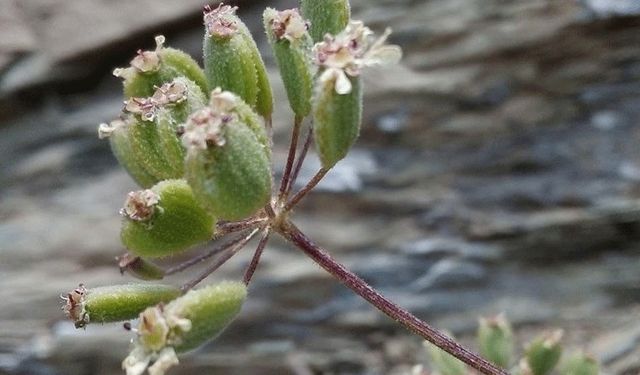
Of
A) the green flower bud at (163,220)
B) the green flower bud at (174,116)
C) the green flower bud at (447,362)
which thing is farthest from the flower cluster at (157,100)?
the green flower bud at (447,362)

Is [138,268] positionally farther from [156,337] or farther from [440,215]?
[440,215]

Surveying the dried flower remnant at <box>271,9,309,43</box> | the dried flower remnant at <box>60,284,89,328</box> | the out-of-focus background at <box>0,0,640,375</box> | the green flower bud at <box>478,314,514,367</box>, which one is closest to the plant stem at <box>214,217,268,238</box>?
the dried flower remnant at <box>60,284,89,328</box>

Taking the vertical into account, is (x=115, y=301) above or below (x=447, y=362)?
below

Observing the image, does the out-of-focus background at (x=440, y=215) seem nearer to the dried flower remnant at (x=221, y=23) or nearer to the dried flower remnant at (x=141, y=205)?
the dried flower remnant at (x=221, y=23)

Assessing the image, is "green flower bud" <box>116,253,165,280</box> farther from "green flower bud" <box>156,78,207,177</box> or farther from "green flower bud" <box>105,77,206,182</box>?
"green flower bud" <box>156,78,207,177</box>

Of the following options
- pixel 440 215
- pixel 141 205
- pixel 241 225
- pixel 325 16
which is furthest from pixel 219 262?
pixel 440 215

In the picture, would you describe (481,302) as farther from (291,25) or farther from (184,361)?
(291,25)
